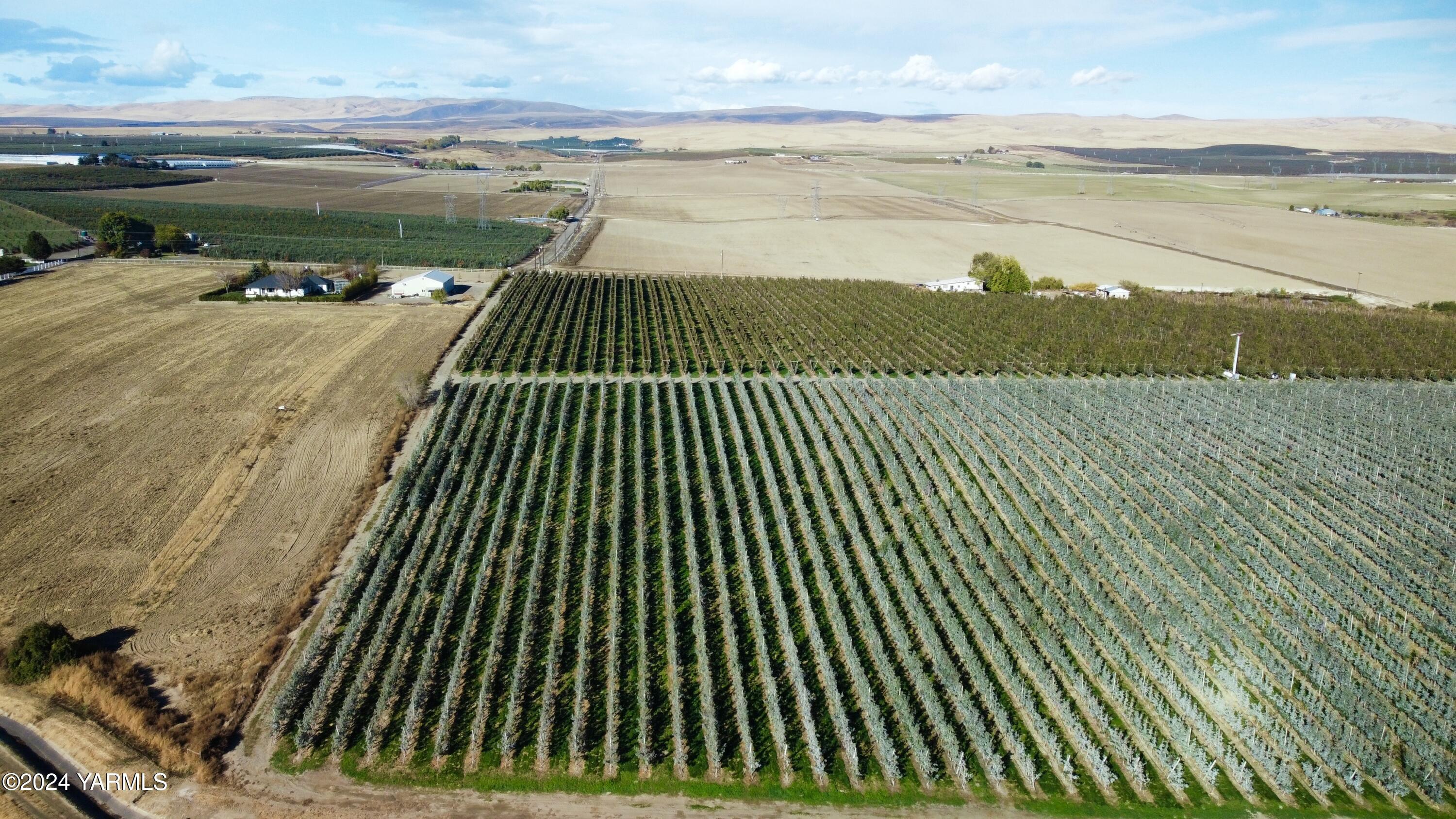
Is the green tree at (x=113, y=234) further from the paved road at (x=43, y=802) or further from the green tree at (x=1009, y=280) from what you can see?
the green tree at (x=1009, y=280)

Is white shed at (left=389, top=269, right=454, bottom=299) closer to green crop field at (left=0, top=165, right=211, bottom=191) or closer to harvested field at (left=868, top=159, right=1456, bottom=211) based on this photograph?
green crop field at (left=0, top=165, right=211, bottom=191)

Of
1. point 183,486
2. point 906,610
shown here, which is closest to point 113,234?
point 183,486

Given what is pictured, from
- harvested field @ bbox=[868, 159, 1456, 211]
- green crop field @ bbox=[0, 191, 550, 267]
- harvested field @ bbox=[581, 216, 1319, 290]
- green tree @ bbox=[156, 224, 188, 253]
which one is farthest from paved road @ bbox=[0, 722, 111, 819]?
harvested field @ bbox=[868, 159, 1456, 211]

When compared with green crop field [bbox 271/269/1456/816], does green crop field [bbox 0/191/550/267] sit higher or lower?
higher

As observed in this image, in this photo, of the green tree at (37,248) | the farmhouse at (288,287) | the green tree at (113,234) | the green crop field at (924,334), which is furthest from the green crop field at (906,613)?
the green tree at (113,234)

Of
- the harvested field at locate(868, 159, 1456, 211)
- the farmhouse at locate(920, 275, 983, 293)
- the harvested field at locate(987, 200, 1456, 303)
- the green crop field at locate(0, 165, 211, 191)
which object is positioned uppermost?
the harvested field at locate(868, 159, 1456, 211)

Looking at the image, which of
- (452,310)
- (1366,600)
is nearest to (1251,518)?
(1366,600)
